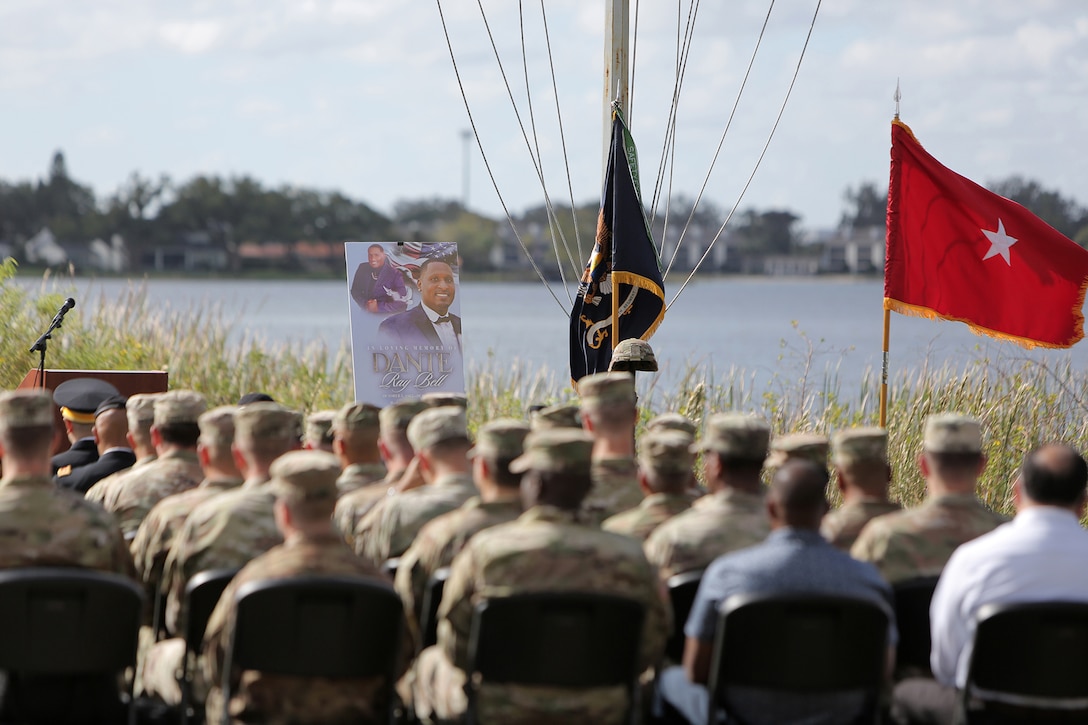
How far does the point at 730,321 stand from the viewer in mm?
67812

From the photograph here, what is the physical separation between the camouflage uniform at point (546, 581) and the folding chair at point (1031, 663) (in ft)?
3.11

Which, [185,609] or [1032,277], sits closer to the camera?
[185,609]

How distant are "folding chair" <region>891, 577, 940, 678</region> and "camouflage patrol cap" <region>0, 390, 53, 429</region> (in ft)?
9.61

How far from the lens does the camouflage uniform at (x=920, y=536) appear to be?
4.82m

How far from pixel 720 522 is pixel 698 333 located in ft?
159

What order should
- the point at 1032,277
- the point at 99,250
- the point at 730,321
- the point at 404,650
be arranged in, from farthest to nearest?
the point at 99,250 < the point at 730,321 < the point at 1032,277 < the point at 404,650

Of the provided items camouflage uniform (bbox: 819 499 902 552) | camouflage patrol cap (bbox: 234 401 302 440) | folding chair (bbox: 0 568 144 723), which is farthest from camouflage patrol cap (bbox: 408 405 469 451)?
camouflage uniform (bbox: 819 499 902 552)

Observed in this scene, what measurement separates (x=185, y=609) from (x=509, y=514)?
3.61 ft

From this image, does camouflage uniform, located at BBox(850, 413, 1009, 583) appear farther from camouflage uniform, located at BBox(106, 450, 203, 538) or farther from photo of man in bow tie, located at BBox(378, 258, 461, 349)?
photo of man in bow tie, located at BBox(378, 258, 461, 349)

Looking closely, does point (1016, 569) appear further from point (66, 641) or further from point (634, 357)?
point (634, 357)

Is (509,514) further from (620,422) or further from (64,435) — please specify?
(64,435)

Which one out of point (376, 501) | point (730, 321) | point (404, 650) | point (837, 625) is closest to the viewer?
point (837, 625)

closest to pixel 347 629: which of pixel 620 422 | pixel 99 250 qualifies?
pixel 620 422

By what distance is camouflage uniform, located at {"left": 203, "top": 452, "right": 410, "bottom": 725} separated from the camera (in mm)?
4375
